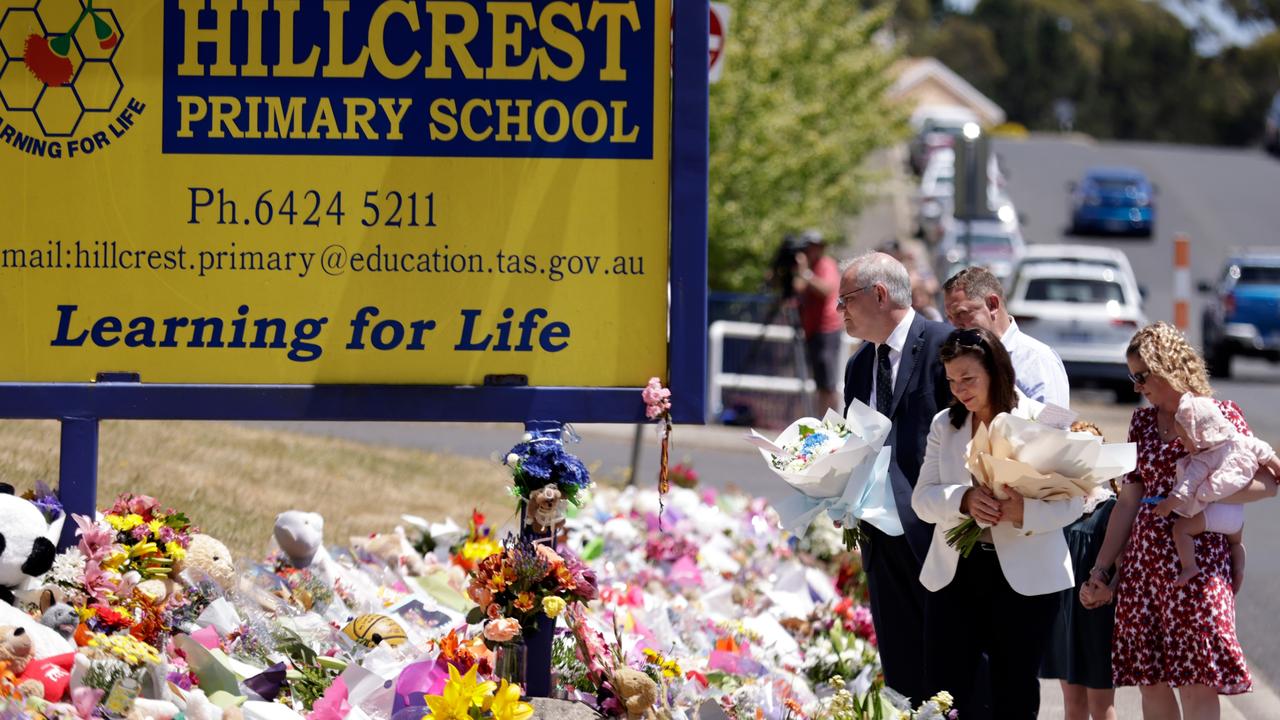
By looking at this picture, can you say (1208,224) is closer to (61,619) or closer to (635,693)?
(635,693)

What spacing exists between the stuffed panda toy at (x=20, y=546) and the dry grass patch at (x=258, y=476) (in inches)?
88.6

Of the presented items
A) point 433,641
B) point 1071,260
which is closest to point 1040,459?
point 433,641

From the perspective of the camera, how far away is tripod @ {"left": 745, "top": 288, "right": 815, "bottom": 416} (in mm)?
15523

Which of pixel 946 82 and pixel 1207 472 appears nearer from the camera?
pixel 1207 472

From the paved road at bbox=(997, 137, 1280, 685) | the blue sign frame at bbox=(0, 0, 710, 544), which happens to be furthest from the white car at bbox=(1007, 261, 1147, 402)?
the blue sign frame at bbox=(0, 0, 710, 544)

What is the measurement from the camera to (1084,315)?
2114 centimetres

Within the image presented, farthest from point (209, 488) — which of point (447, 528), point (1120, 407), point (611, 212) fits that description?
point (1120, 407)

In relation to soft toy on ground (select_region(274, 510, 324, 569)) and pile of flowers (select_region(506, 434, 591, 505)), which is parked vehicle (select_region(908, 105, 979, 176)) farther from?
pile of flowers (select_region(506, 434, 591, 505))

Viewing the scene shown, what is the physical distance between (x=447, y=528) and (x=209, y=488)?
5.59 ft

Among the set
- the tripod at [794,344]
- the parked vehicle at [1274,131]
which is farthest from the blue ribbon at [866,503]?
the parked vehicle at [1274,131]

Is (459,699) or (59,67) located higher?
(59,67)

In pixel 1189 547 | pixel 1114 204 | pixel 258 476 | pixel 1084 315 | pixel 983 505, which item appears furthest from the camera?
pixel 1114 204

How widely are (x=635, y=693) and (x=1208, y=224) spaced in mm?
50267

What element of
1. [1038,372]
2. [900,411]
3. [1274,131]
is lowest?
[900,411]
